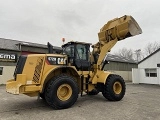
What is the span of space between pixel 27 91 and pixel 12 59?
633 inches

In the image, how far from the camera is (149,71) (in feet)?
73.2

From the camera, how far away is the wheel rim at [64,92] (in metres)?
6.81

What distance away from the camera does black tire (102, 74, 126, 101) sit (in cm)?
829

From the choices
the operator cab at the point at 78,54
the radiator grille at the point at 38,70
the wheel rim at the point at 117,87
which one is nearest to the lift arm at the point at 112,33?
the operator cab at the point at 78,54

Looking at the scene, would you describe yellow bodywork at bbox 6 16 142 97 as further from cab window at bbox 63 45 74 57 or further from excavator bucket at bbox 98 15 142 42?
cab window at bbox 63 45 74 57

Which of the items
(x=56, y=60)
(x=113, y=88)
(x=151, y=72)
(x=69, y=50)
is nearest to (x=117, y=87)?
(x=113, y=88)

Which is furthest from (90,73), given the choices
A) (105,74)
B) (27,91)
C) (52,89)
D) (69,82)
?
(27,91)

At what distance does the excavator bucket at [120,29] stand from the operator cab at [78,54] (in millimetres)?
1239

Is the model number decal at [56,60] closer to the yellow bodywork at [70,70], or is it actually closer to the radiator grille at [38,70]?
the yellow bodywork at [70,70]

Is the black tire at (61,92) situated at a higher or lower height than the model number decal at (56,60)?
lower

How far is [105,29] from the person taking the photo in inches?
364

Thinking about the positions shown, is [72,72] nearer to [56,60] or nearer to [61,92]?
[56,60]

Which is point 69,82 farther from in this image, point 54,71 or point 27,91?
point 27,91

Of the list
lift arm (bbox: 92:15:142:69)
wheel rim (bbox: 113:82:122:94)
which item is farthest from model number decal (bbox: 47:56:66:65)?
wheel rim (bbox: 113:82:122:94)
